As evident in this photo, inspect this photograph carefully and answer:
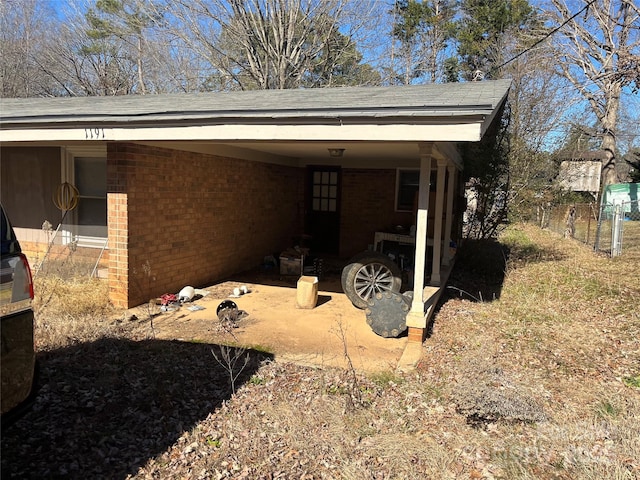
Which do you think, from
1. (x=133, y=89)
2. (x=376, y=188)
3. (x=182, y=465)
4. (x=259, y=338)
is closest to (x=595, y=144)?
(x=376, y=188)

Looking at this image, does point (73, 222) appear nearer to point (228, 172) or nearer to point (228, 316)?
point (228, 172)

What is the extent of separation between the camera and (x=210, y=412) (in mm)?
3863

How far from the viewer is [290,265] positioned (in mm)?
9789

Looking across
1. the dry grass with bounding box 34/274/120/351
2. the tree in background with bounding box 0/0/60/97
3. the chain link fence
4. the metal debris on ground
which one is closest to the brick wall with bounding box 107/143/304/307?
the dry grass with bounding box 34/274/120/351

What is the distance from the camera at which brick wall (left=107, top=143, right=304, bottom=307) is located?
6660mm

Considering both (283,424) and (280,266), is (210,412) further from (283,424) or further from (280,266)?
(280,266)

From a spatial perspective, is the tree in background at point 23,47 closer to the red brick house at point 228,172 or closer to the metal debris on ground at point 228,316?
the red brick house at point 228,172

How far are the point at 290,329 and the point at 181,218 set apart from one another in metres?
2.87

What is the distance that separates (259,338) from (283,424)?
86.2 inches

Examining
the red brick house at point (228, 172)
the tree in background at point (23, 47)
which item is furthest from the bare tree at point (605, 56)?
the tree in background at point (23, 47)

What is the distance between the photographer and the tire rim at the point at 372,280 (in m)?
7.09

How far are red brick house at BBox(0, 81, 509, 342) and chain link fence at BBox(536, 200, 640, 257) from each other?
5.17 m

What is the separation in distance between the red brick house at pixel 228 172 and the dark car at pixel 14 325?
3.10 metres

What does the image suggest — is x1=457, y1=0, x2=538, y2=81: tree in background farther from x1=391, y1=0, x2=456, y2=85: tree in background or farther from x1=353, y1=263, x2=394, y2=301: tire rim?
x1=353, y1=263, x2=394, y2=301: tire rim
